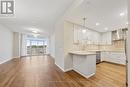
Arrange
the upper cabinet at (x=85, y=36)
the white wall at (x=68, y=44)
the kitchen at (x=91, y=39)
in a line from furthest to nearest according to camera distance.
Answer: the upper cabinet at (x=85, y=36) → the white wall at (x=68, y=44) → the kitchen at (x=91, y=39)

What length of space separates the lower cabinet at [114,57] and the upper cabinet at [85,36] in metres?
1.07

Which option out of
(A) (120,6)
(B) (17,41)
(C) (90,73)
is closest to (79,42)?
(C) (90,73)

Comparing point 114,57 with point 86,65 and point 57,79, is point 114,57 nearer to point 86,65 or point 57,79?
point 86,65

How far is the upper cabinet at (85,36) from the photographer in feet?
16.7

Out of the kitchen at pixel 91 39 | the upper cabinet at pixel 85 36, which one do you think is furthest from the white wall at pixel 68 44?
the upper cabinet at pixel 85 36

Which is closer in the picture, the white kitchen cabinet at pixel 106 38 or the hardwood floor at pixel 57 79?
the hardwood floor at pixel 57 79

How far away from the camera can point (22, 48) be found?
1048 centimetres

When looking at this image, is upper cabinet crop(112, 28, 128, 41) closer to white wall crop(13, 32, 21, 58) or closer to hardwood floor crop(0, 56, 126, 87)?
hardwood floor crop(0, 56, 126, 87)

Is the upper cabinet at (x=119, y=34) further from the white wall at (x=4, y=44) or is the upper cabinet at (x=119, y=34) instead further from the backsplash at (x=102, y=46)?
the white wall at (x=4, y=44)

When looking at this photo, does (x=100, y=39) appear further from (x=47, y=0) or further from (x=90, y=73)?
(x=47, y=0)

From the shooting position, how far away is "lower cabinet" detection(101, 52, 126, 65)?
5.67 meters

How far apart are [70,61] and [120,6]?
2964 millimetres

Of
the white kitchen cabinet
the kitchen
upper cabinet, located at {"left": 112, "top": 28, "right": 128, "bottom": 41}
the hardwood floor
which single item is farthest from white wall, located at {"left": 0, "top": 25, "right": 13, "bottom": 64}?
upper cabinet, located at {"left": 112, "top": 28, "right": 128, "bottom": 41}

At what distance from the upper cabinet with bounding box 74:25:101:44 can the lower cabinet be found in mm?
1067
